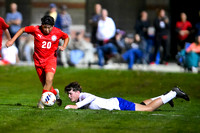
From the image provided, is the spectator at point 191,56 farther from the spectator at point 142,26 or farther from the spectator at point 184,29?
the spectator at point 142,26

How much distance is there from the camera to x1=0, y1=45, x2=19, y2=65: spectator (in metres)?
22.1

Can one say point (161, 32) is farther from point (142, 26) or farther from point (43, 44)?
point (43, 44)

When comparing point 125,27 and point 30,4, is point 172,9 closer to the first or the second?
point 125,27

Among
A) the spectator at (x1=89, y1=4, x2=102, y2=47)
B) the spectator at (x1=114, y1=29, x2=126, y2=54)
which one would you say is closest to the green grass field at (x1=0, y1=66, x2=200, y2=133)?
the spectator at (x1=114, y1=29, x2=126, y2=54)

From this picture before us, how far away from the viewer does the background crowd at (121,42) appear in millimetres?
21062

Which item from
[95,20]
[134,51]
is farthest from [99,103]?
[134,51]

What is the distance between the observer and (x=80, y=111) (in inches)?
441

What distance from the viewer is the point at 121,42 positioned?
73.2 feet

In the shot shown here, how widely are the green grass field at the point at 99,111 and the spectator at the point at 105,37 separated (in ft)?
3.70

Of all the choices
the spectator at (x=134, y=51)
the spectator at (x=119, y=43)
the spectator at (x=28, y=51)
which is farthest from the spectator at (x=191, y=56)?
the spectator at (x=28, y=51)

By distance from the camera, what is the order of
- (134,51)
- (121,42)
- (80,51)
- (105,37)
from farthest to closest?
A: (80,51)
(121,42)
(134,51)
(105,37)

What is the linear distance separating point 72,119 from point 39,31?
2674mm

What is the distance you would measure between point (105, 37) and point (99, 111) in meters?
10.2

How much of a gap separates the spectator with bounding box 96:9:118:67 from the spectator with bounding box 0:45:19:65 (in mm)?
3248
